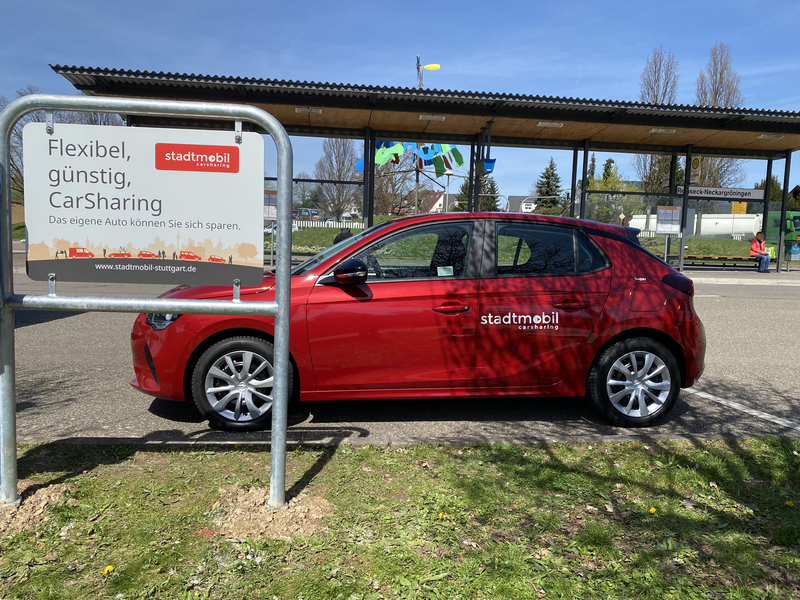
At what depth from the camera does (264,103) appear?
1495 cm

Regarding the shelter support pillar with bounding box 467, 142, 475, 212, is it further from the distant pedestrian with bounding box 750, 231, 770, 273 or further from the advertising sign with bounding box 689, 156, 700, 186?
the distant pedestrian with bounding box 750, 231, 770, 273

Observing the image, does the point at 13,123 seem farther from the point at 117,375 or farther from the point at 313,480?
the point at 117,375

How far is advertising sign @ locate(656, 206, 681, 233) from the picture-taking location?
19.0 m

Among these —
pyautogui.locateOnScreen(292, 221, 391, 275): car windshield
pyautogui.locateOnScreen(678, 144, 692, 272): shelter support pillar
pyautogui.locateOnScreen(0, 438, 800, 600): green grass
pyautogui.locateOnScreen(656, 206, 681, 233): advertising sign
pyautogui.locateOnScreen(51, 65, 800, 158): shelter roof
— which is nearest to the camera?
pyautogui.locateOnScreen(0, 438, 800, 600): green grass

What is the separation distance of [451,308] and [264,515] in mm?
1974

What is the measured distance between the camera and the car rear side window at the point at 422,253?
4.48 meters

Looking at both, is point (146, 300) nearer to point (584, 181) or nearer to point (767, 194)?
point (584, 181)

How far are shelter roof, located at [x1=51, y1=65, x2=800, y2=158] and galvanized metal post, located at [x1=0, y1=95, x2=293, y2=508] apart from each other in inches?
458

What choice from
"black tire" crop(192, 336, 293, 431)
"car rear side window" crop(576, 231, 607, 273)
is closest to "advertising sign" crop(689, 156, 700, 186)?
"car rear side window" crop(576, 231, 607, 273)

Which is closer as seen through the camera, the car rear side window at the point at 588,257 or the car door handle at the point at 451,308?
the car door handle at the point at 451,308

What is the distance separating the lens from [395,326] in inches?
168

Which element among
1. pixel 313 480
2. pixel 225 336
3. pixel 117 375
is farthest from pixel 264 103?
pixel 313 480

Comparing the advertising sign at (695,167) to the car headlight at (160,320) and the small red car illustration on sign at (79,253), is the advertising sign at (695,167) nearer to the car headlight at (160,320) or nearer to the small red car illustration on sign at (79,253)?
the car headlight at (160,320)

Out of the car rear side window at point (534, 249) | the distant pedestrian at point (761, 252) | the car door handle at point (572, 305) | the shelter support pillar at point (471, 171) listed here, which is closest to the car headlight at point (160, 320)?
the car rear side window at point (534, 249)
